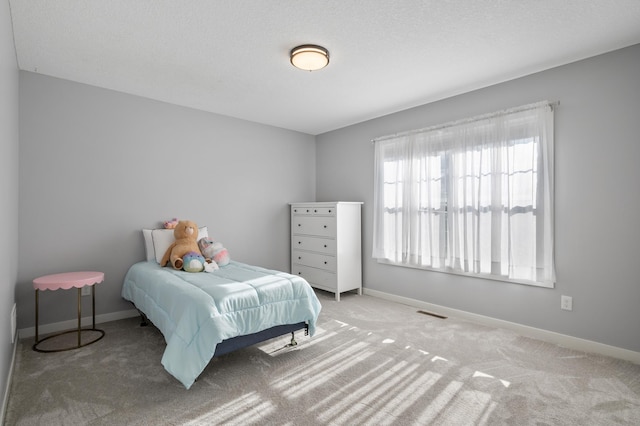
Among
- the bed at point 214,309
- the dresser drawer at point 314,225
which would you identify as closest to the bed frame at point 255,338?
the bed at point 214,309

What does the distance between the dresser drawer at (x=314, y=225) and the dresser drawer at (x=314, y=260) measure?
0.99 ft

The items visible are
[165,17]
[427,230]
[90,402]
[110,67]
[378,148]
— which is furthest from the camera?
[378,148]

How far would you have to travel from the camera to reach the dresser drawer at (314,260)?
4.43 metres

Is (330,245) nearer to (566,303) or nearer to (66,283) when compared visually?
(566,303)

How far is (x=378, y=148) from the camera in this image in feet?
14.7

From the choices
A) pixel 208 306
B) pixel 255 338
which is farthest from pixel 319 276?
pixel 208 306

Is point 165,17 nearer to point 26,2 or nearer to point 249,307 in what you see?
point 26,2

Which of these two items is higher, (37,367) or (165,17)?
(165,17)

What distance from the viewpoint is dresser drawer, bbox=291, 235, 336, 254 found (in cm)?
444

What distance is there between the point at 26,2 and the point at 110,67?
36.2 inches

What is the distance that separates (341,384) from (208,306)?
1050 mm

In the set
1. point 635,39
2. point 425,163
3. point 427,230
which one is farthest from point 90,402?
point 635,39

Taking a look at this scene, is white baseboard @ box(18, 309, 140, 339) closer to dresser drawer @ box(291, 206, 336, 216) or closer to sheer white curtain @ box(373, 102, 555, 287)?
dresser drawer @ box(291, 206, 336, 216)

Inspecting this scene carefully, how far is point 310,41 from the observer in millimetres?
2541
